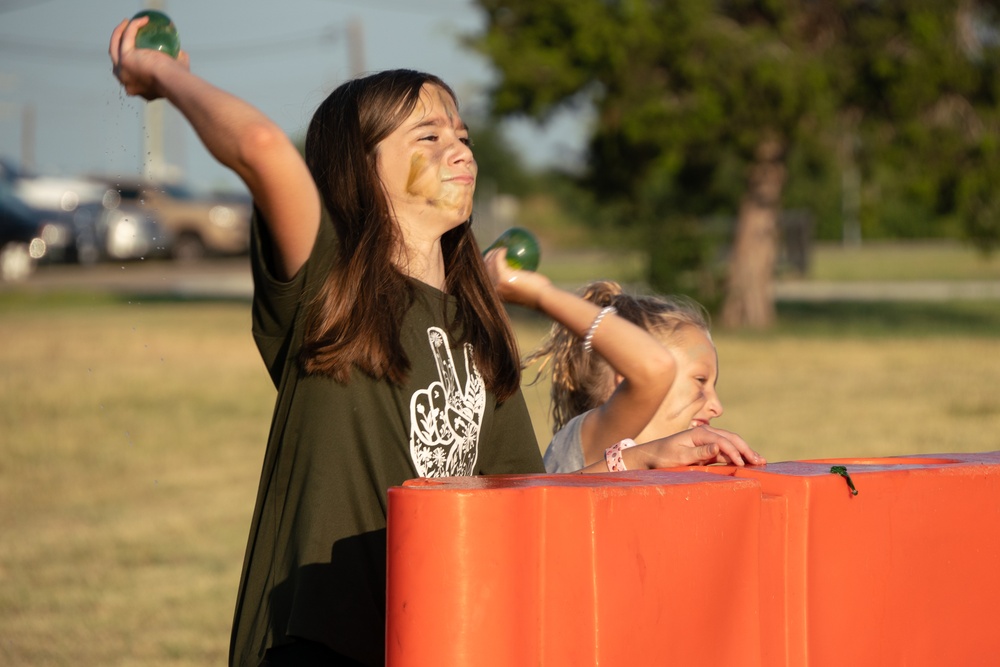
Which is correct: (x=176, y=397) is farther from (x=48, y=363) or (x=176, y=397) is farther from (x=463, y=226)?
(x=463, y=226)

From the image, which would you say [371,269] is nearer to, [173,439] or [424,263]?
[424,263]

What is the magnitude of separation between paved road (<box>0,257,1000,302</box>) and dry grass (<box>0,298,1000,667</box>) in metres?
8.82

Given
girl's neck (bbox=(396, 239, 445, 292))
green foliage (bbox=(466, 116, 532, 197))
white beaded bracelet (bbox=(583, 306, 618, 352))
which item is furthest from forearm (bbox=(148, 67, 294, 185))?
green foliage (bbox=(466, 116, 532, 197))

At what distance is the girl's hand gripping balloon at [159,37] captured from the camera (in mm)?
2318

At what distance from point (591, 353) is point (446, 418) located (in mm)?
1148

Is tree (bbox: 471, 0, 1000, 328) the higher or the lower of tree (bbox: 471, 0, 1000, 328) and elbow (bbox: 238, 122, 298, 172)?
the higher

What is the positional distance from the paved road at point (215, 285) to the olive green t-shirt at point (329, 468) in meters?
21.1

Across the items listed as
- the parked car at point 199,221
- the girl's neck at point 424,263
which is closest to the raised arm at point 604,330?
the girl's neck at point 424,263

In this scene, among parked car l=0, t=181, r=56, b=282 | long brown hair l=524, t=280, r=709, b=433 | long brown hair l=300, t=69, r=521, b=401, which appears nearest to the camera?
long brown hair l=300, t=69, r=521, b=401

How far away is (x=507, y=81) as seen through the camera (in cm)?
1844

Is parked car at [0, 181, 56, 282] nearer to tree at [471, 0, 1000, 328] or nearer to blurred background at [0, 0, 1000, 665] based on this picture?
blurred background at [0, 0, 1000, 665]

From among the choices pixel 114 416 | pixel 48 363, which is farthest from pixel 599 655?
pixel 48 363

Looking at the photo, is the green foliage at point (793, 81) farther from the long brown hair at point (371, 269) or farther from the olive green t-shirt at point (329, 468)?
the olive green t-shirt at point (329, 468)

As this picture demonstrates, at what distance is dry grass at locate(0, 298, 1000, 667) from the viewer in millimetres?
5508
